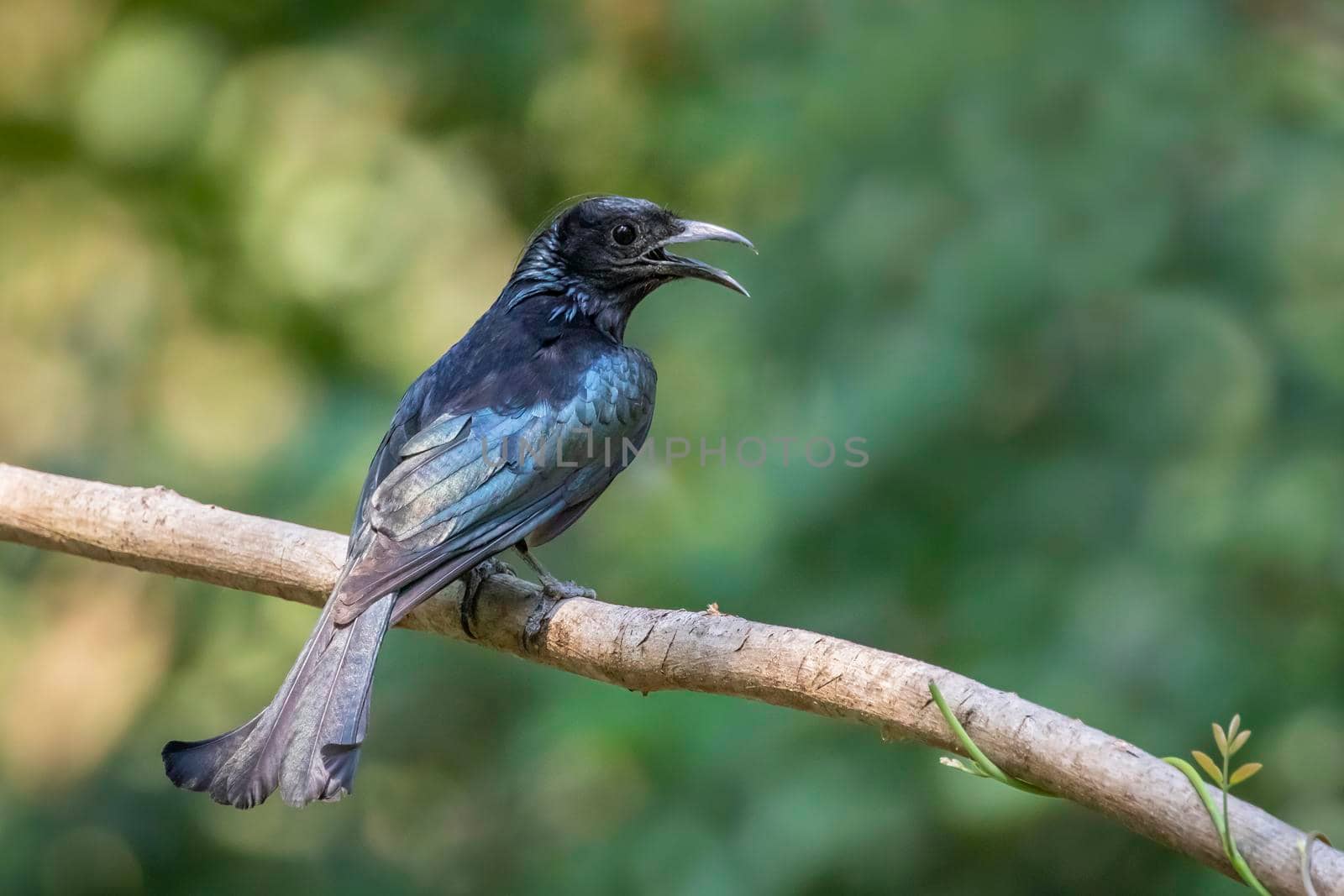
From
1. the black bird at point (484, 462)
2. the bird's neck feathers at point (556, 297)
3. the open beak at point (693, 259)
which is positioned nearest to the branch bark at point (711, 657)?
the black bird at point (484, 462)

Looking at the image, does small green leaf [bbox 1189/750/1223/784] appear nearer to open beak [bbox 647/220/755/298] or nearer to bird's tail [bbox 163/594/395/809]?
bird's tail [bbox 163/594/395/809]

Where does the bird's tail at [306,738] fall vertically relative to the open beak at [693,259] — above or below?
below

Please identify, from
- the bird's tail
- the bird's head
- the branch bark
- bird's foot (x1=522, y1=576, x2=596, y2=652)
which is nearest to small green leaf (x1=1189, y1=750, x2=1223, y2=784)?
the branch bark

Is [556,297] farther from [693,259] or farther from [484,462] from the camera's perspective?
[484,462]

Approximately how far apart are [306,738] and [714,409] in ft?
7.09

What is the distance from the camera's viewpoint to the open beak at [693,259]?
385 cm

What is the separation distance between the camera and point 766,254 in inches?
163

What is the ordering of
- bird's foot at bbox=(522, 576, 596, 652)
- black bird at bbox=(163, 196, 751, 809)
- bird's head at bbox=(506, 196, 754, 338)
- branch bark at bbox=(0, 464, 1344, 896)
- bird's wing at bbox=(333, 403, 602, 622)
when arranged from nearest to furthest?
branch bark at bbox=(0, 464, 1344, 896) → black bird at bbox=(163, 196, 751, 809) → bird's wing at bbox=(333, 403, 602, 622) → bird's foot at bbox=(522, 576, 596, 652) → bird's head at bbox=(506, 196, 754, 338)

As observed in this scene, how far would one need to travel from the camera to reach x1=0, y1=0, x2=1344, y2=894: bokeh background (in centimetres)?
354

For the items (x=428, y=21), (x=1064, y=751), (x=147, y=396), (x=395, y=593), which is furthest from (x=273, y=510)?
(x=1064, y=751)

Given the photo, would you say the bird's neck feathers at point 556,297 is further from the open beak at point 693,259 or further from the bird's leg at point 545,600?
the bird's leg at point 545,600

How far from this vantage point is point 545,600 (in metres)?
3.17

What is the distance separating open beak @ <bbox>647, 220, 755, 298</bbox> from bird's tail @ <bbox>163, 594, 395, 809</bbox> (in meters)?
1.50

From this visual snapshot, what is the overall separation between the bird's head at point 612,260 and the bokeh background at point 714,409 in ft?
1.01
